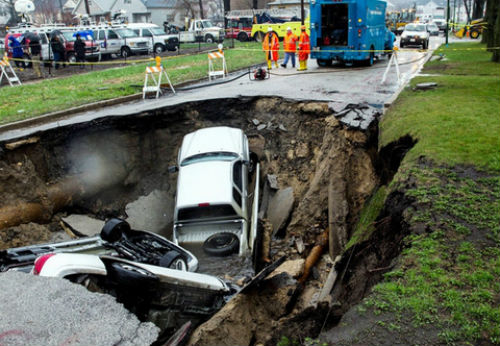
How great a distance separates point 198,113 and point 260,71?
16.3 ft

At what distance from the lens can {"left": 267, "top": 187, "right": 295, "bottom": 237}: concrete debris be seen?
10.8 metres

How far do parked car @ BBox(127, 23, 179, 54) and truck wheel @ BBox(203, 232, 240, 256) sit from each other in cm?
2399

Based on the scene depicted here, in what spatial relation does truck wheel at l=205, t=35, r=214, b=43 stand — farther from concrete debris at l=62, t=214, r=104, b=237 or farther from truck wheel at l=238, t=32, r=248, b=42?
concrete debris at l=62, t=214, r=104, b=237

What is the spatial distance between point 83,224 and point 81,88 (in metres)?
8.12

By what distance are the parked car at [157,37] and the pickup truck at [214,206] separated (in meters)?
22.4

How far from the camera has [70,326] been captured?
3695 millimetres

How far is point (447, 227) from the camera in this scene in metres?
5.32

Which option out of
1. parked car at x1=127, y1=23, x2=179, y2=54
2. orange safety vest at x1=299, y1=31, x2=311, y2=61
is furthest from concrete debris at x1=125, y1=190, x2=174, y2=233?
parked car at x1=127, y1=23, x2=179, y2=54

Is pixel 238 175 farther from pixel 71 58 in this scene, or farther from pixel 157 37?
pixel 157 37

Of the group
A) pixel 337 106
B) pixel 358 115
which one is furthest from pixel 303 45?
pixel 358 115

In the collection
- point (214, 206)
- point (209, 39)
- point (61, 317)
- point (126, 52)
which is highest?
point (209, 39)

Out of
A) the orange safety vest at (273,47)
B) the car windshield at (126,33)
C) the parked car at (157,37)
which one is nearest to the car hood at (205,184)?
the orange safety vest at (273,47)

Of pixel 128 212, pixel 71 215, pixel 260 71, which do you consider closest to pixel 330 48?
pixel 260 71

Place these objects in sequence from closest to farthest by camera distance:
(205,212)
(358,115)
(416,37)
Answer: (205,212) < (358,115) < (416,37)
